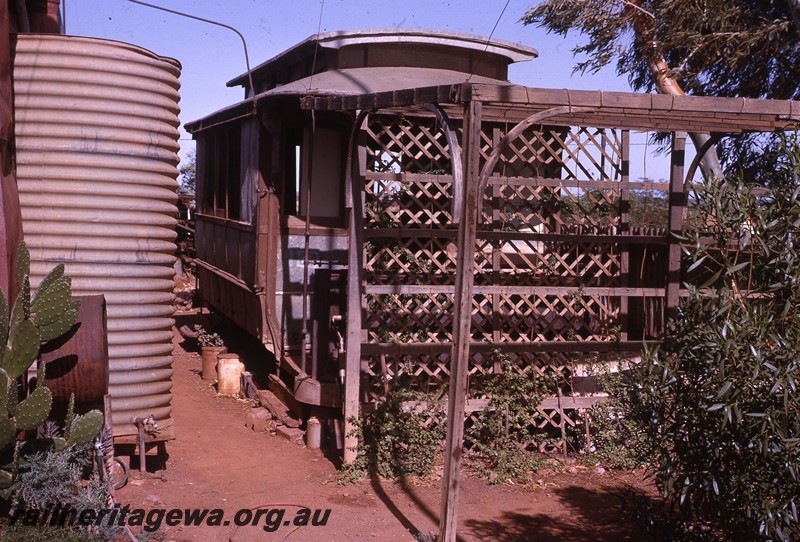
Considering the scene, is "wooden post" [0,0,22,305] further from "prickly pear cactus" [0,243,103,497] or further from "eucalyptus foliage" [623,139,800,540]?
"eucalyptus foliage" [623,139,800,540]

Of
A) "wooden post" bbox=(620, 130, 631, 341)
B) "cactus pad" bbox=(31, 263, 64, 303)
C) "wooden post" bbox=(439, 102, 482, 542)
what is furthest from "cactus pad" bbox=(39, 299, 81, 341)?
"wooden post" bbox=(620, 130, 631, 341)

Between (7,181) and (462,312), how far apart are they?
321 centimetres

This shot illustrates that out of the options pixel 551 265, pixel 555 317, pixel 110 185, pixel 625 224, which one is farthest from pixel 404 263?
pixel 110 185

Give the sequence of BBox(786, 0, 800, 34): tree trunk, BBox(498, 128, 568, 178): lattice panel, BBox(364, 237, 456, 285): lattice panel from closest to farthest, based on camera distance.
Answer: BBox(364, 237, 456, 285): lattice panel
BBox(498, 128, 568, 178): lattice panel
BBox(786, 0, 800, 34): tree trunk

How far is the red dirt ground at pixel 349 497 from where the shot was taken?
598 cm

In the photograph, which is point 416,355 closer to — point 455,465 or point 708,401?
point 455,465

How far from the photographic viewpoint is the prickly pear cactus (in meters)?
4.62

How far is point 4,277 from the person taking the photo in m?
5.16

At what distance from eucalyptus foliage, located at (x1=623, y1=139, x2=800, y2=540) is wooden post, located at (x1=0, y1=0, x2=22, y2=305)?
159 inches

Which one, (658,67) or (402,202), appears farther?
(658,67)

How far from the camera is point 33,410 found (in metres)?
4.69

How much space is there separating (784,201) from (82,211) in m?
4.81

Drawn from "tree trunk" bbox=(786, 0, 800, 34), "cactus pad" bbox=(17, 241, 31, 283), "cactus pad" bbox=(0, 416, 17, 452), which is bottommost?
"cactus pad" bbox=(0, 416, 17, 452)

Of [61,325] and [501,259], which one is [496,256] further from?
[61,325]
